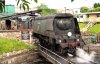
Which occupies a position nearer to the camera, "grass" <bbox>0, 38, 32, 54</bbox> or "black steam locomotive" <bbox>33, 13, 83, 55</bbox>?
"black steam locomotive" <bbox>33, 13, 83, 55</bbox>

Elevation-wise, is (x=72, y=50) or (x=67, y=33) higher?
(x=67, y=33)

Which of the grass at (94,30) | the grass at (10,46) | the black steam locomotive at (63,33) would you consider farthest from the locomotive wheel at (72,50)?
the grass at (94,30)

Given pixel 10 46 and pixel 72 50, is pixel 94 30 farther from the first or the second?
pixel 72 50

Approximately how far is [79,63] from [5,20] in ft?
79.5

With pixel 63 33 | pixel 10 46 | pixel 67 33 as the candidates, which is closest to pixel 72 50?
pixel 67 33

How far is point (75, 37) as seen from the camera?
17.8m

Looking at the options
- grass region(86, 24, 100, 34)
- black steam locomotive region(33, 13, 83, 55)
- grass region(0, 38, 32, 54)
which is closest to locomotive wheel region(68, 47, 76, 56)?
black steam locomotive region(33, 13, 83, 55)

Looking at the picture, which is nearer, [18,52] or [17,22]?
[18,52]

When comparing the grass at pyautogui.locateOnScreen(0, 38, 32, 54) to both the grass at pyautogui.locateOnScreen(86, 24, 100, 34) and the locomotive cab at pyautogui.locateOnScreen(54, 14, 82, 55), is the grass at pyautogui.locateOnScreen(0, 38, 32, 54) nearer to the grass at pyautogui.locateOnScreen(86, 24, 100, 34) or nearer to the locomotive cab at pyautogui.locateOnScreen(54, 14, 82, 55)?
the locomotive cab at pyautogui.locateOnScreen(54, 14, 82, 55)

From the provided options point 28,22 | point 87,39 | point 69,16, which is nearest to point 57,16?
point 69,16

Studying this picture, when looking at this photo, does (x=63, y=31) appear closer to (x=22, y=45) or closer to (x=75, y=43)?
(x=75, y=43)

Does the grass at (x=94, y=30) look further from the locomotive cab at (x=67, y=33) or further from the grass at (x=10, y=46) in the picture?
the locomotive cab at (x=67, y=33)

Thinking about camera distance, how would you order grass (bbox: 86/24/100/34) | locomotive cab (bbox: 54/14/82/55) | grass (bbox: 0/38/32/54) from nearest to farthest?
1. locomotive cab (bbox: 54/14/82/55)
2. grass (bbox: 0/38/32/54)
3. grass (bbox: 86/24/100/34)

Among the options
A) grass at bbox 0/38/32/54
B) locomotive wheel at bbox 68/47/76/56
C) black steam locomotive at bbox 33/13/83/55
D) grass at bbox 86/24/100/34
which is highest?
black steam locomotive at bbox 33/13/83/55
